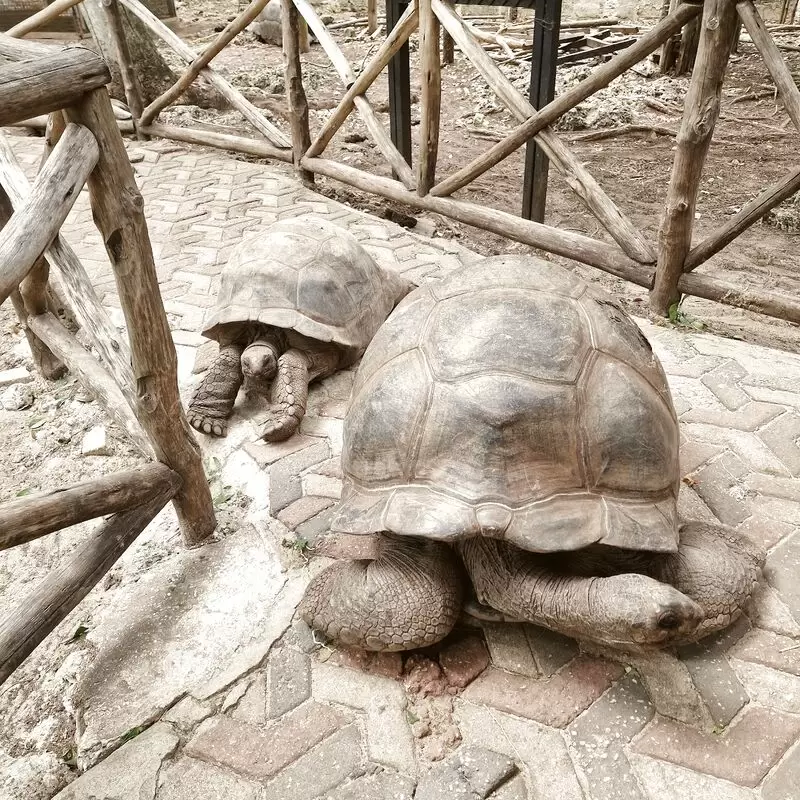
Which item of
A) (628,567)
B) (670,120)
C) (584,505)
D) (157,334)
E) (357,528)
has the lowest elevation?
(670,120)

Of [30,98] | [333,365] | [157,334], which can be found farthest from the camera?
[333,365]

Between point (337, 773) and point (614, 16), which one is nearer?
point (337, 773)

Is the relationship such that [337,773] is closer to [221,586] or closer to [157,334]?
[221,586]

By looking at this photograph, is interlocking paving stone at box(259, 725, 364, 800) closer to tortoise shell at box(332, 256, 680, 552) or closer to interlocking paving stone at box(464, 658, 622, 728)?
interlocking paving stone at box(464, 658, 622, 728)

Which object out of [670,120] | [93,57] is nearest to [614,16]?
[670,120]

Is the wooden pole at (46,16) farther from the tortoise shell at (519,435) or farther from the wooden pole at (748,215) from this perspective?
the tortoise shell at (519,435)

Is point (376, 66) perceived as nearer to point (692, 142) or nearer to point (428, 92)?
point (428, 92)

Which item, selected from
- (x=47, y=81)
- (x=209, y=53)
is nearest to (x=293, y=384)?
(x=47, y=81)

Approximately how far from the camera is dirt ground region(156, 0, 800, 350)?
16.3 ft

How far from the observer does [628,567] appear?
2062 mm

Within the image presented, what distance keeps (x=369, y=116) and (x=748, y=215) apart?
10.5ft

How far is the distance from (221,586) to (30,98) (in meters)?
1.64

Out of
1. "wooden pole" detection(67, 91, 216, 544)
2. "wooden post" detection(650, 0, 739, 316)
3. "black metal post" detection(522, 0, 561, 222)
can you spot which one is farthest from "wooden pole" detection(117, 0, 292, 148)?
"wooden pole" detection(67, 91, 216, 544)

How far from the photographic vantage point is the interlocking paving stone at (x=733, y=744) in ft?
5.75
